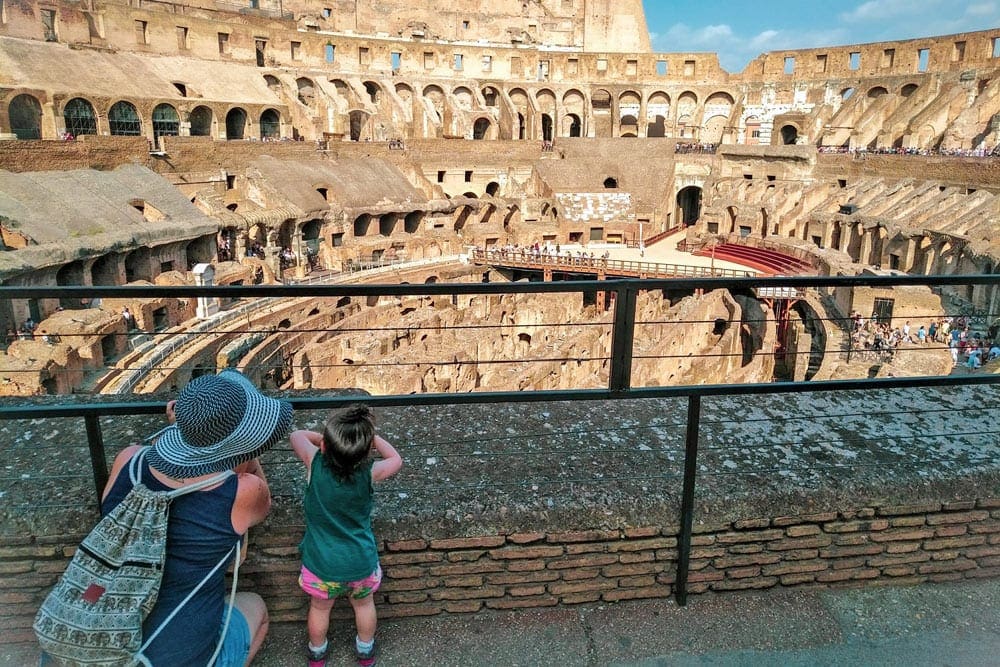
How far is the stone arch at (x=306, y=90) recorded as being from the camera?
34.8 meters

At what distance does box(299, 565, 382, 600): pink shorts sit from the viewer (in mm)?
2299

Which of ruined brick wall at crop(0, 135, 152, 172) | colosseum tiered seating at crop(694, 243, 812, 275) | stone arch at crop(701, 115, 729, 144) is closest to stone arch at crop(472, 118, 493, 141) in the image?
stone arch at crop(701, 115, 729, 144)

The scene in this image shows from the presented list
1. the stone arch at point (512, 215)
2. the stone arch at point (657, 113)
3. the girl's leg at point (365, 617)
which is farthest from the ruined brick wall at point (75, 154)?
the stone arch at point (657, 113)

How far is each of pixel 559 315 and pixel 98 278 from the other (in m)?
12.2

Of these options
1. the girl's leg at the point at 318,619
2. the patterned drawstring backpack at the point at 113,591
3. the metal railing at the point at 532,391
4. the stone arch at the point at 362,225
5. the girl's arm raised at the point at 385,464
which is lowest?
the girl's leg at the point at 318,619

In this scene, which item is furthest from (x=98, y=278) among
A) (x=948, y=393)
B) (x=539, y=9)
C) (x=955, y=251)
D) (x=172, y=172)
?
(x=539, y=9)

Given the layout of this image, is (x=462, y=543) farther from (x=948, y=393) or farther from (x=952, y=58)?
(x=952, y=58)

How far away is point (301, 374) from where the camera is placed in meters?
15.9

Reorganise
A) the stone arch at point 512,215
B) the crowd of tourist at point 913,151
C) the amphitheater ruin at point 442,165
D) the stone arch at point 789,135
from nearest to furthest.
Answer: the amphitheater ruin at point 442,165 < the crowd of tourist at point 913,151 < the stone arch at point 512,215 < the stone arch at point 789,135

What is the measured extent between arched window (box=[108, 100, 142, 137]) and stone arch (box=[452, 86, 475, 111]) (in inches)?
724

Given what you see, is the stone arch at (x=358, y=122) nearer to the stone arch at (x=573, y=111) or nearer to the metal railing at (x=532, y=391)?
the stone arch at (x=573, y=111)

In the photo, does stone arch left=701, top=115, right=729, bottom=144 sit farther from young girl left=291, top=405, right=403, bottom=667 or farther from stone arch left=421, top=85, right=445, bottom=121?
young girl left=291, top=405, right=403, bottom=667

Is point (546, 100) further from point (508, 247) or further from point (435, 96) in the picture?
point (508, 247)

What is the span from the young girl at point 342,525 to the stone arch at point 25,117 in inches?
1083
